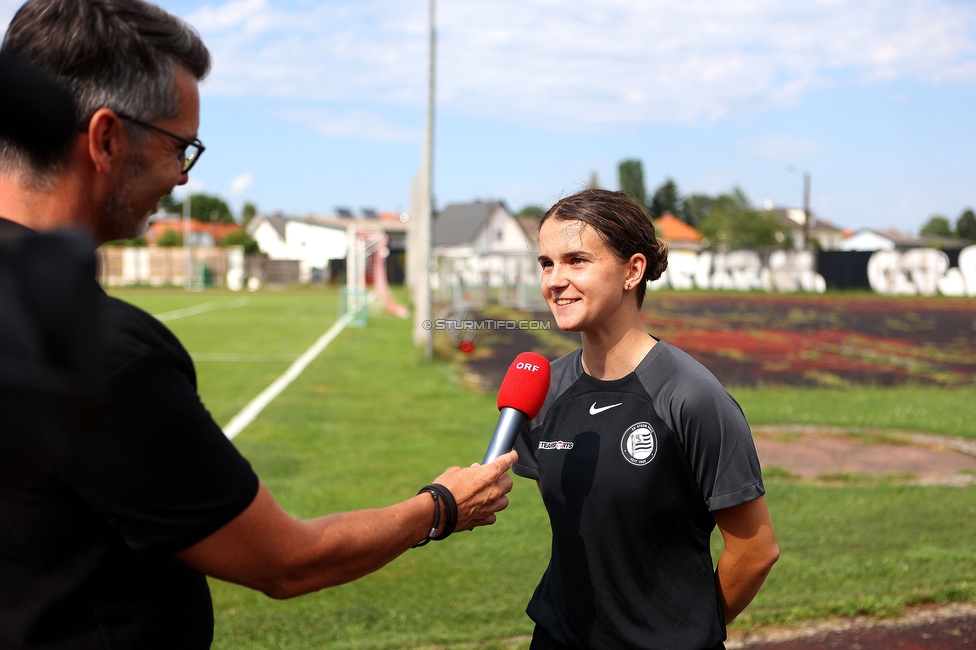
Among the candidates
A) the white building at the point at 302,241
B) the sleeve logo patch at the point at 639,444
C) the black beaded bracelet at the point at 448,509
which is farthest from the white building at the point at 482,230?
the black beaded bracelet at the point at 448,509

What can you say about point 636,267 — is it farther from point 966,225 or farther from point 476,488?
point 966,225

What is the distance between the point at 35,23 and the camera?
5.06ft

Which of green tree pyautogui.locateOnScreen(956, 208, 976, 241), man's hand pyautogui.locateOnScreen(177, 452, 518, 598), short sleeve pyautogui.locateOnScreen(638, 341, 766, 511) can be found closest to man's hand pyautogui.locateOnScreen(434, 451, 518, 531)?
man's hand pyautogui.locateOnScreen(177, 452, 518, 598)

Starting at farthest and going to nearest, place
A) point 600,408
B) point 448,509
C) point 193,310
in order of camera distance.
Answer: point 193,310 → point 600,408 → point 448,509

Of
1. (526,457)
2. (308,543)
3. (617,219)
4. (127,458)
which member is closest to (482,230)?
(526,457)

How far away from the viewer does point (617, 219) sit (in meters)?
2.81

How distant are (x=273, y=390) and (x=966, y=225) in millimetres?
147749

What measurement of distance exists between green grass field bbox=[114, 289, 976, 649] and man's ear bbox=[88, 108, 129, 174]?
3.78m

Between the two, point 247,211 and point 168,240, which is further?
point 247,211

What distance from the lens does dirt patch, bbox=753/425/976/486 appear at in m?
8.32

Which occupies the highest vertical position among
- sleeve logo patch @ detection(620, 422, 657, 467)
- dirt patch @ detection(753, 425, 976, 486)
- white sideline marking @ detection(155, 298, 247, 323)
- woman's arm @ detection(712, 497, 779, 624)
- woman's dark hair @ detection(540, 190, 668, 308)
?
woman's dark hair @ detection(540, 190, 668, 308)

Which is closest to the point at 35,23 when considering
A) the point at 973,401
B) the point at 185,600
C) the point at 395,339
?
the point at 185,600

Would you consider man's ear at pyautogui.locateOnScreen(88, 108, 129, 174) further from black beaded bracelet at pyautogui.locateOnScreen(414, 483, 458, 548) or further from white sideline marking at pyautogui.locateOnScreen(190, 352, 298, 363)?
white sideline marking at pyautogui.locateOnScreen(190, 352, 298, 363)

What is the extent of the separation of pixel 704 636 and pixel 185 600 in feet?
5.11
